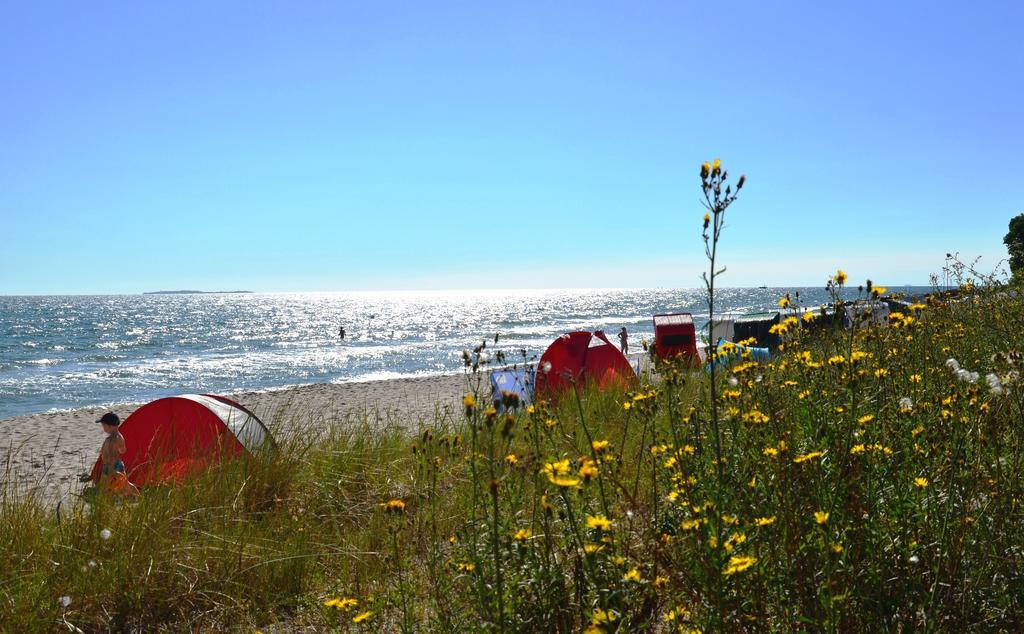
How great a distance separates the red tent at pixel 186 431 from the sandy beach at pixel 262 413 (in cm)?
267

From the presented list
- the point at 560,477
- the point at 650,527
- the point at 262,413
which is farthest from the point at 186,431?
the point at 262,413

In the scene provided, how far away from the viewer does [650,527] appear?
214 centimetres

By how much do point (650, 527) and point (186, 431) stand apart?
656 cm

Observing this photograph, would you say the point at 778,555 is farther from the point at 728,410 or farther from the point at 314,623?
the point at 314,623

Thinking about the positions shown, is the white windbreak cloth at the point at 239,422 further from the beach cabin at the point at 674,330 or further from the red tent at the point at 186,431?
the beach cabin at the point at 674,330

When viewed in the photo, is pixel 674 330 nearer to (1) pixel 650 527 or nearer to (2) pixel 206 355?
(1) pixel 650 527

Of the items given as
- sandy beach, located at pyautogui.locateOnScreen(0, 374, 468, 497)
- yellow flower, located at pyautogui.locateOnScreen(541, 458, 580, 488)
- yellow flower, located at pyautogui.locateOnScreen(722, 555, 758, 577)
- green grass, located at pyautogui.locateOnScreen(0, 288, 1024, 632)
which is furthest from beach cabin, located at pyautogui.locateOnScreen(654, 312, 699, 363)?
yellow flower, located at pyautogui.locateOnScreen(541, 458, 580, 488)

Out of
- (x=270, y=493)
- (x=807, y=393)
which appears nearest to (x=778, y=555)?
(x=807, y=393)

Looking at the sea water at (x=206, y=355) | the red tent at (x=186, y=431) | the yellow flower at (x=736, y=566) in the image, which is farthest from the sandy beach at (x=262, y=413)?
the yellow flower at (x=736, y=566)

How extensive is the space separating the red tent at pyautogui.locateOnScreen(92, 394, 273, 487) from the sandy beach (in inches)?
105

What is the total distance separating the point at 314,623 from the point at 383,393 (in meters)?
22.5

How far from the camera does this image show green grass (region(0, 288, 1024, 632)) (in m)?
1.93

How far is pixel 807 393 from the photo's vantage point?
10.7ft

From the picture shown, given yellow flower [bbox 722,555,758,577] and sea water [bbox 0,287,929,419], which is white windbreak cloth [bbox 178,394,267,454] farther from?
sea water [bbox 0,287,929,419]
